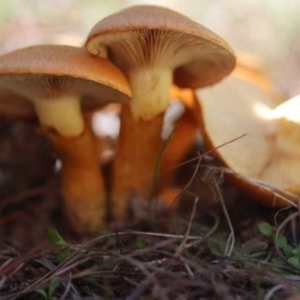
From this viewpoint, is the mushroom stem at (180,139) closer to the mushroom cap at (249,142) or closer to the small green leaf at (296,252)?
the mushroom cap at (249,142)

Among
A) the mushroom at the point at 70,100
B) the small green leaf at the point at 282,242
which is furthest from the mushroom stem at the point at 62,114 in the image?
the small green leaf at the point at 282,242

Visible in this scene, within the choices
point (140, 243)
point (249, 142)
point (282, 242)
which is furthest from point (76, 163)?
point (282, 242)

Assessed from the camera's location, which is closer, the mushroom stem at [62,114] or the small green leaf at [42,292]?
the small green leaf at [42,292]

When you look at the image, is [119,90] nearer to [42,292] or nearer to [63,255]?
[63,255]

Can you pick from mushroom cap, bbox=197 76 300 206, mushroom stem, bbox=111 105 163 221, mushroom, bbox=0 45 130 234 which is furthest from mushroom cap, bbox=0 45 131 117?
mushroom cap, bbox=197 76 300 206

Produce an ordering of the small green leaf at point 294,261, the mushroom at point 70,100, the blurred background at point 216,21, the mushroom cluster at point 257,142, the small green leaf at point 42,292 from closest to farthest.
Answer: the small green leaf at point 42,292 < the small green leaf at point 294,261 < the mushroom at point 70,100 < the mushroom cluster at point 257,142 < the blurred background at point 216,21

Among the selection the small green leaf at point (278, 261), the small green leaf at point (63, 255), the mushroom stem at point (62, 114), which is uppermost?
the mushroom stem at point (62, 114)

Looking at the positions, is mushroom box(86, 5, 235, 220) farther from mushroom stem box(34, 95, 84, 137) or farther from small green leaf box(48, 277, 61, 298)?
small green leaf box(48, 277, 61, 298)

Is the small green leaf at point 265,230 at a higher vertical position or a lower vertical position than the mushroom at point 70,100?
lower

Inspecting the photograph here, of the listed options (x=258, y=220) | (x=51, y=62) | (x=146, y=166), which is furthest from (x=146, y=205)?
(x=51, y=62)
